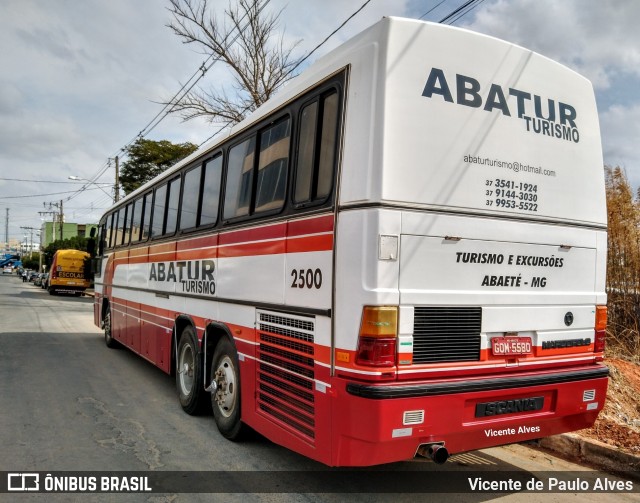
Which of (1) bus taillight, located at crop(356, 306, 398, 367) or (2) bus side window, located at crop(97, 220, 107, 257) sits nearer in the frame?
(1) bus taillight, located at crop(356, 306, 398, 367)

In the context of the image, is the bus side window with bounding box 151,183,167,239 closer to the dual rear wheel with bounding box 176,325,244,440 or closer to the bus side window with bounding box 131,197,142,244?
the bus side window with bounding box 131,197,142,244

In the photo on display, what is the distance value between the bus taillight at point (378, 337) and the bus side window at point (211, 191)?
3019 millimetres

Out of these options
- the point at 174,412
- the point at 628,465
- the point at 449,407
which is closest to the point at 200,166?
the point at 174,412

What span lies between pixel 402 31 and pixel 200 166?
12.4 feet

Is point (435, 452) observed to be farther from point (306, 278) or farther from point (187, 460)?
point (187, 460)

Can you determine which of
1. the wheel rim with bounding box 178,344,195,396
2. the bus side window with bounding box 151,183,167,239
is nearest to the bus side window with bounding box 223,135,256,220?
the wheel rim with bounding box 178,344,195,396

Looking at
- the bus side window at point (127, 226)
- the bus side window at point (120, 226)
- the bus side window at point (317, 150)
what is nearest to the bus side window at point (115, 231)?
the bus side window at point (120, 226)

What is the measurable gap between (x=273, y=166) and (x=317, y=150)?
2.74 ft

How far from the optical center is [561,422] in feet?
14.4

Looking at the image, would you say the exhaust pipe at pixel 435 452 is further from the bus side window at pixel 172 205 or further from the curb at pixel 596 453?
the bus side window at pixel 172 205

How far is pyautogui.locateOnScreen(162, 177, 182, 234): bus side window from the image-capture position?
7574 mm

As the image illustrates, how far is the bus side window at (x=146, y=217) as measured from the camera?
29.5 ft

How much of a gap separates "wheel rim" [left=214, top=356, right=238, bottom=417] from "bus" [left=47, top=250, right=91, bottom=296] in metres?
32.4

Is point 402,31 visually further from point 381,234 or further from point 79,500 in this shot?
point 79,500
